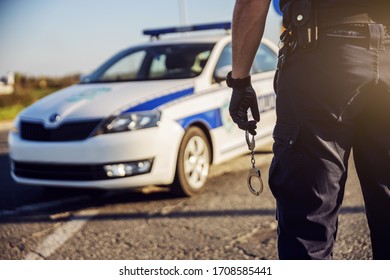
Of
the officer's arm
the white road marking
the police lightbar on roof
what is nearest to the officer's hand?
the officer's arm

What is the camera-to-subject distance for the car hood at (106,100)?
3.80 m

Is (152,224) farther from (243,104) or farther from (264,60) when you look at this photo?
(264,60)

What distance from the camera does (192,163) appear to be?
4039 millimetres

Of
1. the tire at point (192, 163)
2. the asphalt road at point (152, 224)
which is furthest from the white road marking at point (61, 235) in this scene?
the tire at point (192, 163)

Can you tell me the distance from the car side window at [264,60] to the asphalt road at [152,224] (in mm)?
1226

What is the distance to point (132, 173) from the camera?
370cm

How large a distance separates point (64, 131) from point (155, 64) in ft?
4.71

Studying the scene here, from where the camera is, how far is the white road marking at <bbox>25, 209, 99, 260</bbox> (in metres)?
2.88

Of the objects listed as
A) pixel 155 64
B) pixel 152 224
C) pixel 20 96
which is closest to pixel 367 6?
pixel 152 224

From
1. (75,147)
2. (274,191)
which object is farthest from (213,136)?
(274,191)
